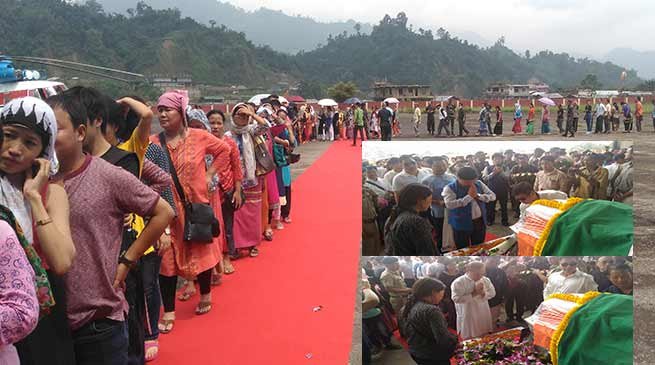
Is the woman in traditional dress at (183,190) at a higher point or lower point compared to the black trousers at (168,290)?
higher

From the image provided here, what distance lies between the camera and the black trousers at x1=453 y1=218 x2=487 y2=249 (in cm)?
211

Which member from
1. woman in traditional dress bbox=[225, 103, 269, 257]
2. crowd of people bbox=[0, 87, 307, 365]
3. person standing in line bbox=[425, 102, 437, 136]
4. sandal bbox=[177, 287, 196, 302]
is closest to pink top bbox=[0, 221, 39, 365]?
crowd of people bbox=[0, 87, 307, 365]

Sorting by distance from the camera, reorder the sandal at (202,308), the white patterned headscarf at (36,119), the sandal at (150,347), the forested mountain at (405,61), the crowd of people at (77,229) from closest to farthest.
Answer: the crowd of people at (77,229) → the white patterned headscarf at (36,119) → the sandal at (150,347) → the sandal at (202,308) → the forested mountain at (405,61)

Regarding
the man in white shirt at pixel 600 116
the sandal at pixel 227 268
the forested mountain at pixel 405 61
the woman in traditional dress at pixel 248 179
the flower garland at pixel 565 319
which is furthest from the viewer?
the forested mountain at pixel 405 61

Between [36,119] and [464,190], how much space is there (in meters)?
1.37

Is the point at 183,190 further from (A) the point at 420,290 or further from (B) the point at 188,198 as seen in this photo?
(A) the point at 420,290

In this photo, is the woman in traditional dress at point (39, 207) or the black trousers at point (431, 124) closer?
the woman in traditional dress at point (39, 207)

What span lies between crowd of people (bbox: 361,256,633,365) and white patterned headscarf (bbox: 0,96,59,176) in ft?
3.57

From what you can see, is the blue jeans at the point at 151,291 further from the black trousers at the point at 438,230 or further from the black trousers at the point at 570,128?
A: the black trousers at the point at 570,128

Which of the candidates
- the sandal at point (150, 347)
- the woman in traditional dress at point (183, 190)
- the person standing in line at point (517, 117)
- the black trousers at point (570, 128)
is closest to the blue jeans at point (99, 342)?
the sandal at point (150, 347)

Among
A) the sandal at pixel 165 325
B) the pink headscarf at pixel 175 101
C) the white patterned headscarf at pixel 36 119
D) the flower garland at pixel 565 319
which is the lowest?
the sandal at pixel 165 325

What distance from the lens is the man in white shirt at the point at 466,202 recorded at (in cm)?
211

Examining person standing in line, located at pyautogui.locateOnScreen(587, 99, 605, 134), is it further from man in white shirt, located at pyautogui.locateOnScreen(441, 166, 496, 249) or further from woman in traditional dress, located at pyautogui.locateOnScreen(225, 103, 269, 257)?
man in white shirt, located at pyautogui.locateOnScreen(441, 166, 496, 249)

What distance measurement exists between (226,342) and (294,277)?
1.22m
